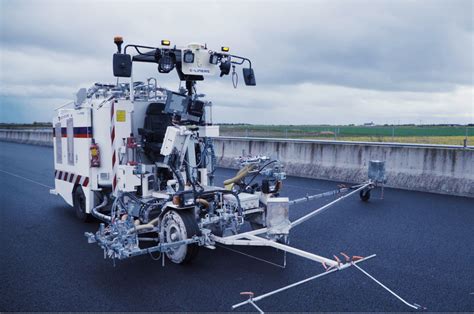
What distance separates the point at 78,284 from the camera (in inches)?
198

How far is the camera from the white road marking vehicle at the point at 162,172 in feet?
17.9

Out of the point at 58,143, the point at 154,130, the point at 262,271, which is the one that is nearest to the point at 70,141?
the point at 58,143

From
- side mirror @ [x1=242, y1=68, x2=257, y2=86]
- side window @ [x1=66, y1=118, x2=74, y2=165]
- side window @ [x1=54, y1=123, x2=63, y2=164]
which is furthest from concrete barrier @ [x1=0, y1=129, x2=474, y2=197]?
side window @ [x1=54, y1=123, x2=63, y2=164]

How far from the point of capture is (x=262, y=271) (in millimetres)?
5395

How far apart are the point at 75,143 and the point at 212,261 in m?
4.06

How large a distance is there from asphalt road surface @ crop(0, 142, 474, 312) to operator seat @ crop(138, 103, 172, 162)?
5.87 feet

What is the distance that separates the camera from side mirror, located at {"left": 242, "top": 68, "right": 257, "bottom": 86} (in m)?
7.04

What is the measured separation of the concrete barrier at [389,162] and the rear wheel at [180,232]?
2854mm

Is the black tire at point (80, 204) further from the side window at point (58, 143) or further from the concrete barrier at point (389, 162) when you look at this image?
the concrete barrier at point (389, 162)

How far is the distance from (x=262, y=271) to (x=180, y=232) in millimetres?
1180

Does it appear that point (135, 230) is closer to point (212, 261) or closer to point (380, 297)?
point (212, 261)

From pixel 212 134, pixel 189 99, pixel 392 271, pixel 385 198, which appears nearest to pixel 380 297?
pixel 392 271

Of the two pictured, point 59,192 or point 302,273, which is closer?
point 302,273

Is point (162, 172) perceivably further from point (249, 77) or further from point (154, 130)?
point (249, 77)
